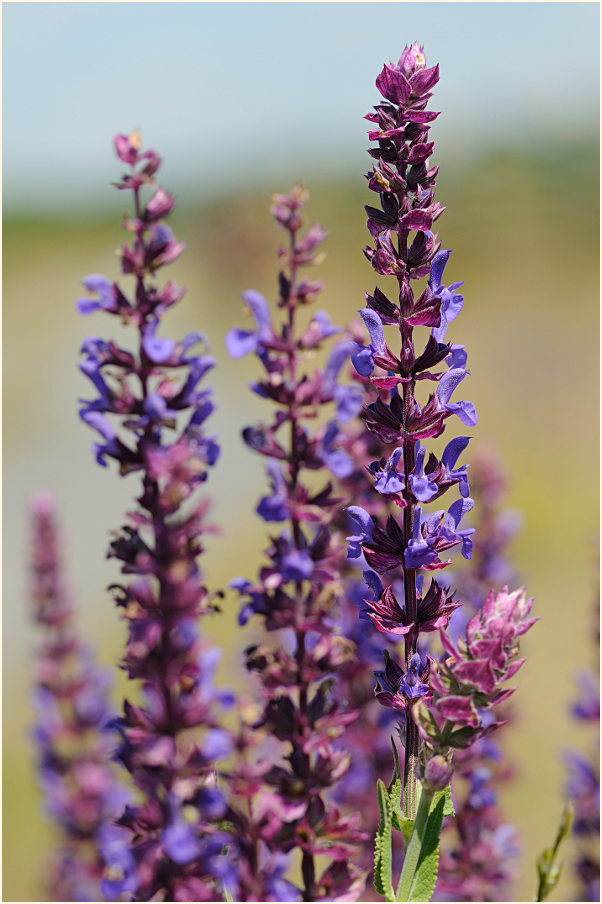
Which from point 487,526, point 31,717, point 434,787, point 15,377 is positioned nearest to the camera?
point 434,787

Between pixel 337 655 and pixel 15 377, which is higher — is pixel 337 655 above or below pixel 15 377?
below

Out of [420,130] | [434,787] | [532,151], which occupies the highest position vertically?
[532,151]

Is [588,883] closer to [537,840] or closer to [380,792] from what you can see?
[380,792]

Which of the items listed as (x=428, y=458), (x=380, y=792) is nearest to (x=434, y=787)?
(x=380, y=792)

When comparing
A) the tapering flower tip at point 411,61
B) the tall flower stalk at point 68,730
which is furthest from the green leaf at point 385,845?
the tall flower stalk at point 68,730

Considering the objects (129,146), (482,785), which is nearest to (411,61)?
(129,146)

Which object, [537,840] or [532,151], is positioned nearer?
[537,840]

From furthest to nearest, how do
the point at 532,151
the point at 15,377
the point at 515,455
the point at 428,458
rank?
the point at 15,377, the point at 532,151, the point at 515,455, the point at 428,458

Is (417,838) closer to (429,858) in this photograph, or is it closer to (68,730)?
(429,858)
